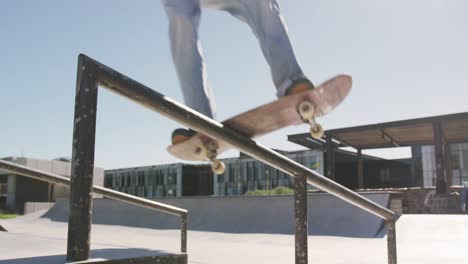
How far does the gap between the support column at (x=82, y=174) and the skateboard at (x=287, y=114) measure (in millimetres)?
920

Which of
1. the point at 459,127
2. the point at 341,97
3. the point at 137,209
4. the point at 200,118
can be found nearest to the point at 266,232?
the point at 137,209

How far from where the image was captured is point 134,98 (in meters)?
1.28

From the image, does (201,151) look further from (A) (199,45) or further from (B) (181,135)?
(A) (199,45)

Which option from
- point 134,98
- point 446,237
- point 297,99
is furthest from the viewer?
point 446,237

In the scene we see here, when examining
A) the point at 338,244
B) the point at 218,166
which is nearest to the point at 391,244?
the point at 218,166

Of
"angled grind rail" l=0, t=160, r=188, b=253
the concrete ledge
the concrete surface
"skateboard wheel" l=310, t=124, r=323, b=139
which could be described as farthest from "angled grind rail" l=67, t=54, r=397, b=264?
the concrete surface

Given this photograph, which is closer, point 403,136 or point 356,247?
point 356,247

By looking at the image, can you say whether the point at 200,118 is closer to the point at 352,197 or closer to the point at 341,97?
the point at 352,197

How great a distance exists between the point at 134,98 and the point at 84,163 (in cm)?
28

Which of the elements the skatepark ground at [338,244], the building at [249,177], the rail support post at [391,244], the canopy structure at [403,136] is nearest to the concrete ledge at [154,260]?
the skatepark ground at [338,244]

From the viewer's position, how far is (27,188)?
33.8 meters

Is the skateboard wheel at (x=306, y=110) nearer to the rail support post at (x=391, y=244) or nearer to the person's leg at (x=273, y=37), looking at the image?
the person's leg at (x=273, y=37)

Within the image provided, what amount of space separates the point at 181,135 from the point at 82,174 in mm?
1164

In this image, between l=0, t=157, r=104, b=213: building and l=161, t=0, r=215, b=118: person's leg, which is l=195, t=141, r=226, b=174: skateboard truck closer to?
l=161, t=0, r=215, b=118: person's leg
